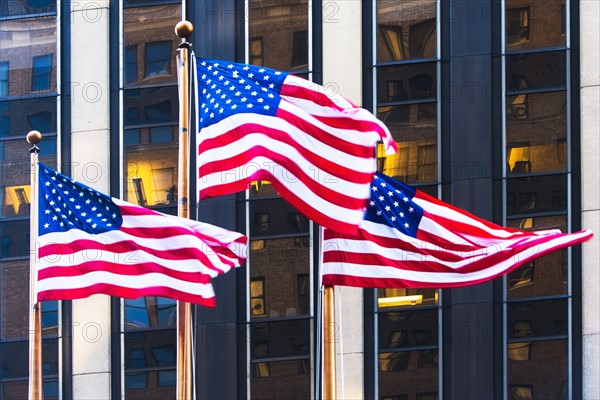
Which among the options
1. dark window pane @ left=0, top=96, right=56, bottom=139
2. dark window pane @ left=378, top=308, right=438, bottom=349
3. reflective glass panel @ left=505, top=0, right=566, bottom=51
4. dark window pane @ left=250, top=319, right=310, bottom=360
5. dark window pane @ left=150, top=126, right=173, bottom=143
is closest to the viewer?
dark window pane @ left=378, top=308, right=438, bottom=349

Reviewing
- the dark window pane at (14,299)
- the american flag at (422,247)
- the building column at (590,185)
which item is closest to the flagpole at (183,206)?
the american flag at (422,247)

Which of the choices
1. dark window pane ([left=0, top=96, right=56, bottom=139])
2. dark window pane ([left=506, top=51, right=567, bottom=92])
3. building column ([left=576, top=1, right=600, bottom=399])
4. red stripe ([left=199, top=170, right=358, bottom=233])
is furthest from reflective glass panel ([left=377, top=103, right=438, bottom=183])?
dark window pane ([left=0, top=96, right=56, bottom=139])

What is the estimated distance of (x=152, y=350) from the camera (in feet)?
71.9

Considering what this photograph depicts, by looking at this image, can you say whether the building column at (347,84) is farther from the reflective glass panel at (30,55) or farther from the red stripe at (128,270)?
the red stripe at (128,270)

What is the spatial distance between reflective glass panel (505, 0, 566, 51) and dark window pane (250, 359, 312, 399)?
736 cm

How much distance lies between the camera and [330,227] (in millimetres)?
15312

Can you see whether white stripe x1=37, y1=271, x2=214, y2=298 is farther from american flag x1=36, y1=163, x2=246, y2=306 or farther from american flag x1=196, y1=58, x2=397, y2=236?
american flag x1=196, y1=58, x2=397, y2=236

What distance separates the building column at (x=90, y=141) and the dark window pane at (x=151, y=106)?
1.65 feet

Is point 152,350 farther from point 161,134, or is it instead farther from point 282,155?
point 282,155

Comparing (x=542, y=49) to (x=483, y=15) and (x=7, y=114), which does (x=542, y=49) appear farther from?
(x=7, y=114)

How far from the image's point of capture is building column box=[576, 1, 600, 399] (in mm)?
20781

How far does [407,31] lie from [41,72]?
24.8 feet

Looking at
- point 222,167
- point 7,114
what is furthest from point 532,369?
point 7,114

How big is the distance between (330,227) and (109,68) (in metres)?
9.30
